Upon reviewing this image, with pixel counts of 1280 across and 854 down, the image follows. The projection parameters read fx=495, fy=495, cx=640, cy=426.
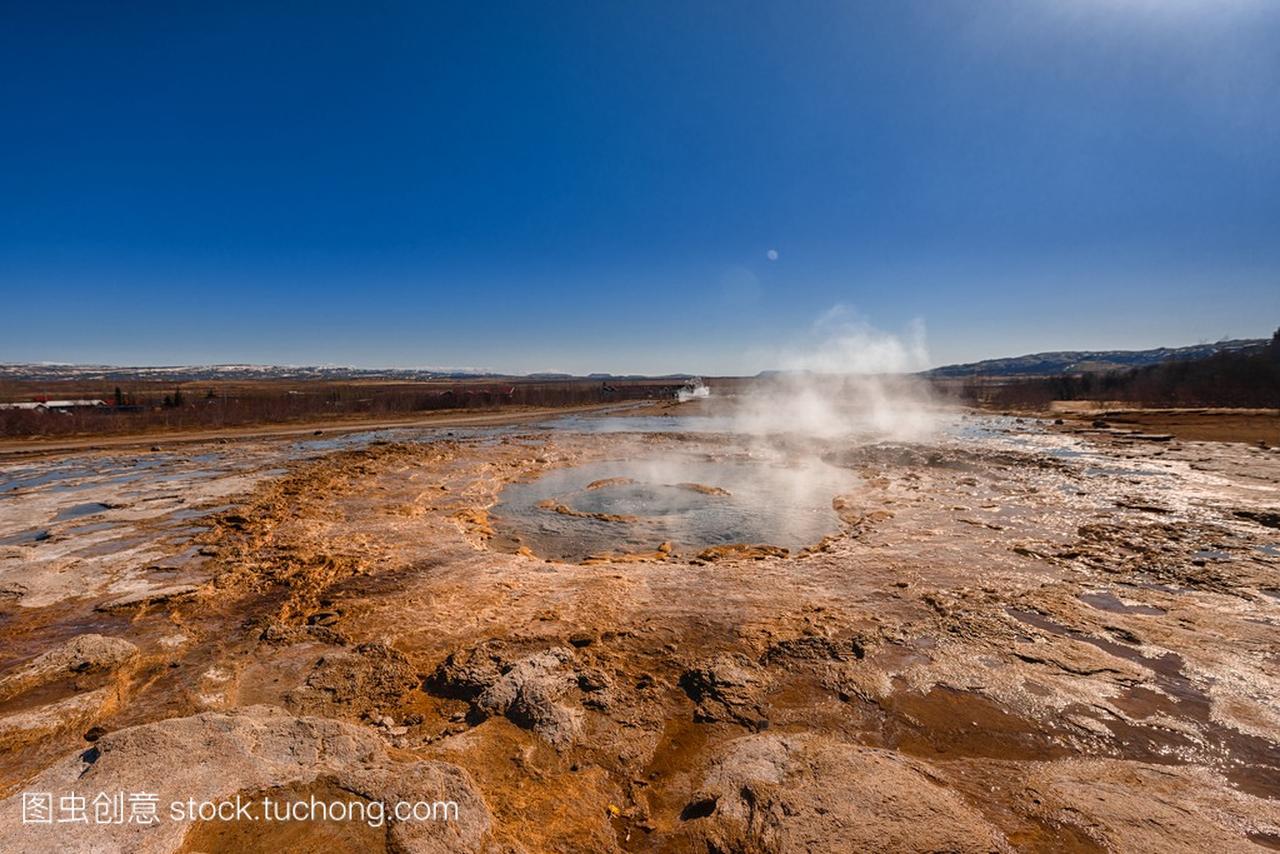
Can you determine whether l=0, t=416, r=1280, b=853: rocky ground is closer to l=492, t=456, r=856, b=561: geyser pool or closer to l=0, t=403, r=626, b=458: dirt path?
l=492, t=456, r=856, b=561: geyser pool

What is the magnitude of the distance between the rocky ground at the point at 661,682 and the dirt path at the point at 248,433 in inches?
652

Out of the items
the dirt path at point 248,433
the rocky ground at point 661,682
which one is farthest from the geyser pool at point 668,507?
the dirt path at point 248,433

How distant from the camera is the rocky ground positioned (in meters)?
3.24

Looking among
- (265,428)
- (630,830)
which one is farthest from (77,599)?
(265,428)

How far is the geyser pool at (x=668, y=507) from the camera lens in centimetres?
978

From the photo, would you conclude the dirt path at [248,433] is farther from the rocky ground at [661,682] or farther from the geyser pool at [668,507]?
the geyser pool at [668,507]

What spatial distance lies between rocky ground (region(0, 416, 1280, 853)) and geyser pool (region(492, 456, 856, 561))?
748mm

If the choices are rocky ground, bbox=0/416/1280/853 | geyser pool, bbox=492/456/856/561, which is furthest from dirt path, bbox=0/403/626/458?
geyser pool, bbox=492/456/856/561

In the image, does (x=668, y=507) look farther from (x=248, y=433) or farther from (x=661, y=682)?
(x=248, y=433)

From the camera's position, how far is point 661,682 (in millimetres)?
4918

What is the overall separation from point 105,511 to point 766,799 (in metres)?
15.4

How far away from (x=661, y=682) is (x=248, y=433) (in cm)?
3180

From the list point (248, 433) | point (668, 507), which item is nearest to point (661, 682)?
point (668, 507)

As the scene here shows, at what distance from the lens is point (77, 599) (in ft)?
22.4
